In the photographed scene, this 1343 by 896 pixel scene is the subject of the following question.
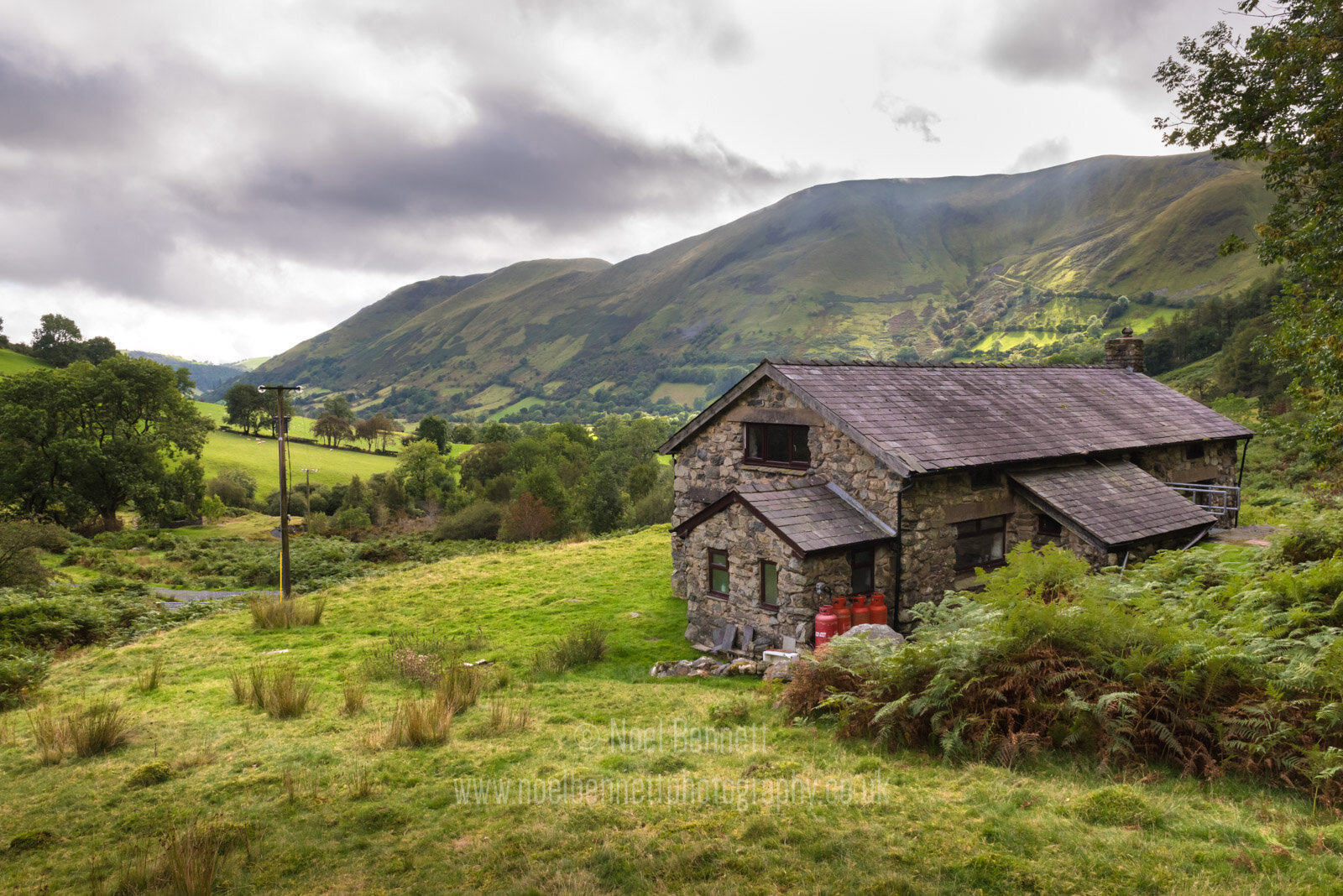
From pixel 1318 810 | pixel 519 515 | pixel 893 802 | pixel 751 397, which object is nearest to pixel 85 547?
pixel 519 515

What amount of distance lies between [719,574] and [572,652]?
3850 mm

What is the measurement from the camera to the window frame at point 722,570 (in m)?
15.4

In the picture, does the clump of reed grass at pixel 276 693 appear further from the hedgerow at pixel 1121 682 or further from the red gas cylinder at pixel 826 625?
the red gas cylinder at pixel 826 625

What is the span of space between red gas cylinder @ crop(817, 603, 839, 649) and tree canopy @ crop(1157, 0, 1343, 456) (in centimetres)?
973

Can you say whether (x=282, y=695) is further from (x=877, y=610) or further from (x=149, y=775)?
(x=877, y=610)

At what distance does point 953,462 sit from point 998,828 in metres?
10.9

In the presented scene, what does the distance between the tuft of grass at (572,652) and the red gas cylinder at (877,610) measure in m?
5.95

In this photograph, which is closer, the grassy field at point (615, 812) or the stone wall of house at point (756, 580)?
the grassy field at point (615, 812)

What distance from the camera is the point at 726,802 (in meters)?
6.04

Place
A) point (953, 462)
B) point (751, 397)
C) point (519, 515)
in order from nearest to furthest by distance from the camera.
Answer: point (953, 462)
point (751, 397)
point (519, 515)

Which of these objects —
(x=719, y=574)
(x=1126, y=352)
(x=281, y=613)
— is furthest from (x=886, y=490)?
(x=1126, y=352)

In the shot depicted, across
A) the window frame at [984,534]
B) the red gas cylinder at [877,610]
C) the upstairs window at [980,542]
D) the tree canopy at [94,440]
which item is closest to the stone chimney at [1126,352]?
the window frame at [984,534]

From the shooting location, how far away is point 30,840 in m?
5.82

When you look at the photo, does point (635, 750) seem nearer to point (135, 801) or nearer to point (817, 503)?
point (135, 801)
